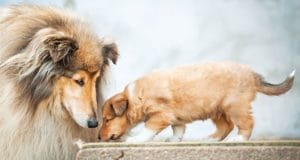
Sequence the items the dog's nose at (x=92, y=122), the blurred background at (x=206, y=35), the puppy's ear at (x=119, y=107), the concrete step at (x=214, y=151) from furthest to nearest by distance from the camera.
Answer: the blurred background at (x=206, y=35), the puppy's ear at (x=119, y=107), the dog's nose at (x=92, y=122), the concrete step at (x=214, y=151)

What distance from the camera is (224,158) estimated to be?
2.05m

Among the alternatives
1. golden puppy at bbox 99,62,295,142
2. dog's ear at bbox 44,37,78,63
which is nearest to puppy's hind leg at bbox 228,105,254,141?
golden puppy at bbox 99,62,295,142

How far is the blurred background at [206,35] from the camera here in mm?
2574

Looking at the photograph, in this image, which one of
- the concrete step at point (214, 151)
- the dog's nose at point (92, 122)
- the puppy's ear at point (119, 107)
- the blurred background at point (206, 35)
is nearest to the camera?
the concrete step at point (214, 151)

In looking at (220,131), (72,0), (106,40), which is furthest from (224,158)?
(72,0)

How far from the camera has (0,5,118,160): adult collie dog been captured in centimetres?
226

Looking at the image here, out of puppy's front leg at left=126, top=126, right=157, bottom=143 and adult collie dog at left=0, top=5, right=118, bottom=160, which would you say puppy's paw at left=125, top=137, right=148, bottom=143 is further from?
adult collie dog at left=0, top=5, right=118, bottom=160

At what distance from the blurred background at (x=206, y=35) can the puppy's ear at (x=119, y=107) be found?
0.22m

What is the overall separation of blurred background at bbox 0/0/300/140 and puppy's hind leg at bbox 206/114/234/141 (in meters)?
0.25

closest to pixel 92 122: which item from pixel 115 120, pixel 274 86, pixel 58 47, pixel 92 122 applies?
pixel 92 122

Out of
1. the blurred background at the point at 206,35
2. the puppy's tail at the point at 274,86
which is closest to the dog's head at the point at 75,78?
the blurred background at the point at 206,35

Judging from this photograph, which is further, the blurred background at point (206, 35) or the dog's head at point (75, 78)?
the blurred background at point (206, 35)

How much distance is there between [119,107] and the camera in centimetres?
232

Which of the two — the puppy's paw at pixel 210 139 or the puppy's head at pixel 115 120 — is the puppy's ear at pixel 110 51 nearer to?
the puppy's head at pixel 115 120
